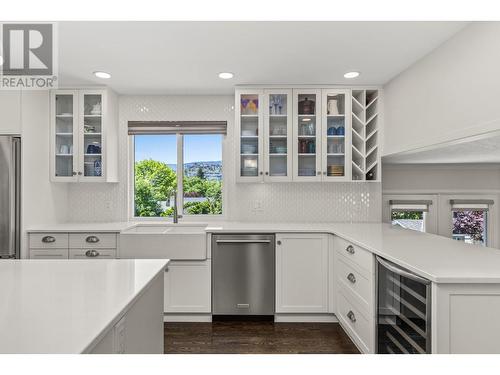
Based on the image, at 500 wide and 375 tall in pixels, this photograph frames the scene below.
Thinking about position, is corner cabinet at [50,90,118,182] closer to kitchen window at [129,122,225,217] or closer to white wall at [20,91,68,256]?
white wall at [20,91,68,256]

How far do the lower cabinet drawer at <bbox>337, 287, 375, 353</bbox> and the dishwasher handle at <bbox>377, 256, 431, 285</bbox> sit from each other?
461 mm

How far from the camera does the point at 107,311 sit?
100 centimetres

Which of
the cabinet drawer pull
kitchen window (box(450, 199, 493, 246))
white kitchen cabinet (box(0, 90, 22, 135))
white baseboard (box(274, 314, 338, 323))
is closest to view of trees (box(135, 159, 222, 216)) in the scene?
white kitchen cabinet (box(0, 90, 22, 135))

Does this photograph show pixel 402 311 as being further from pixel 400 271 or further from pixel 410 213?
pixel 410 213

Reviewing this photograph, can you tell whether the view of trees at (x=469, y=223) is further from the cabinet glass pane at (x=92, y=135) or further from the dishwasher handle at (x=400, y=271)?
the cabinet glass pane at (x=92, y=135)

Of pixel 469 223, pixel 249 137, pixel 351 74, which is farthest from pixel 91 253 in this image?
pixel 469 223

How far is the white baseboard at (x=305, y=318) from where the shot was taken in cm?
302

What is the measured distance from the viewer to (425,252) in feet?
6.24

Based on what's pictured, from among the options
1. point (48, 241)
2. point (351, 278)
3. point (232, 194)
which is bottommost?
point (351, 278)

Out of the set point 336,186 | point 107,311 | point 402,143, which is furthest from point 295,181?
point 107,311

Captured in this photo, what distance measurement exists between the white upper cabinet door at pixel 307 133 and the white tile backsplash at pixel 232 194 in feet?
0.89

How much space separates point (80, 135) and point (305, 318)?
299cm
